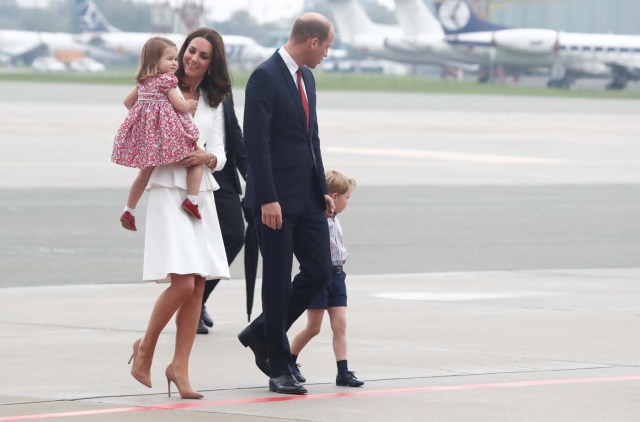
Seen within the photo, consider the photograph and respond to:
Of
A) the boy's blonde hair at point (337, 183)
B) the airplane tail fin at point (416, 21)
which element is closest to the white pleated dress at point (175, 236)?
the boy's blonde hair at point (337, 183)

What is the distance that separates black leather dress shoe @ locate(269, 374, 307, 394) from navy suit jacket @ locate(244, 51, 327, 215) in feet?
2.71

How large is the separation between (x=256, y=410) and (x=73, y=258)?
6.89 metres

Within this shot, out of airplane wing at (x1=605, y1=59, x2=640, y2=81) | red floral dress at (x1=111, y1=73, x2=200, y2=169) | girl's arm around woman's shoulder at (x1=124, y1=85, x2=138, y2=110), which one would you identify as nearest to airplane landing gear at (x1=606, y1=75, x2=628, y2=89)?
airplane wing at (x1=605, y1=59, x2=640, y2=81)

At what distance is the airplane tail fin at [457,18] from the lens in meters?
107

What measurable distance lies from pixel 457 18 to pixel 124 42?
64.3 m

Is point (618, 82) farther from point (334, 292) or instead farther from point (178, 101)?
point (178, 101)

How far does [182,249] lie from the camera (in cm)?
755

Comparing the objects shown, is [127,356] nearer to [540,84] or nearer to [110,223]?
[110,223]

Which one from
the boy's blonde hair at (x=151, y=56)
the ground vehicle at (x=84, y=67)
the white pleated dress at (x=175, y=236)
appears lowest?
the ground vehicle at (x=84, y=67)

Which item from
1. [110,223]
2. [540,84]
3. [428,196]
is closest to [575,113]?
[428,196]

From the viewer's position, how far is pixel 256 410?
7.32 metres

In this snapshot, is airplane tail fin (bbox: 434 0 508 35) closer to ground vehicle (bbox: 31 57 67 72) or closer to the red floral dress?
ground vehicle (bbox: 31 57 67 72)

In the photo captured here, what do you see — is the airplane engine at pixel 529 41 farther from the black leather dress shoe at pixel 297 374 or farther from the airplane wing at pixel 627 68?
the black leather dress shoe at pixel 297 374

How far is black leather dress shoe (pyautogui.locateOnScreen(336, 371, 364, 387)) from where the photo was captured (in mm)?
7918
